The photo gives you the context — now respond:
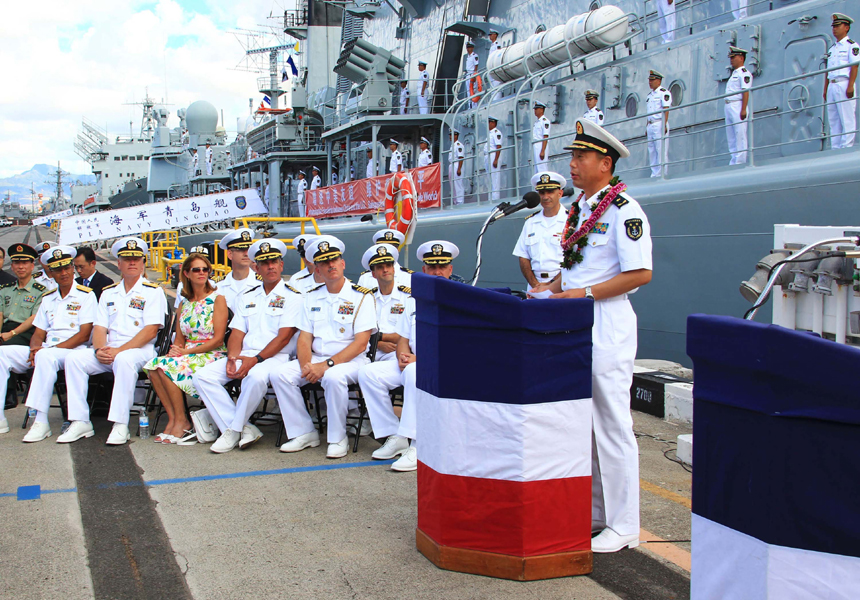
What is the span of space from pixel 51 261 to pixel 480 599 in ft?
15.6

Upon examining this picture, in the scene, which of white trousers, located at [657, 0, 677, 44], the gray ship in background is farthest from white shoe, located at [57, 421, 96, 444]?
white trousers, located at [657, 0, 677, 44]

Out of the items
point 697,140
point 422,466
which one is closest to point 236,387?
point 422,466

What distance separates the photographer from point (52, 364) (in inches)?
224

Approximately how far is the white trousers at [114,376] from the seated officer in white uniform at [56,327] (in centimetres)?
14

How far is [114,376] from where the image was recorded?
18.5 feet

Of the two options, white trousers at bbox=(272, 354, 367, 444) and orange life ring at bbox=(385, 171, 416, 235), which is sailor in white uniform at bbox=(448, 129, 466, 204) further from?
white trousers at bbox=(272, 354, 367, 444)

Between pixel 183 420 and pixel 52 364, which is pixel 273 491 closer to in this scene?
pixel 183 420

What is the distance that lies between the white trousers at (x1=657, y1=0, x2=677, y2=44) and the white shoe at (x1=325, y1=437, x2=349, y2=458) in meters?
7.69

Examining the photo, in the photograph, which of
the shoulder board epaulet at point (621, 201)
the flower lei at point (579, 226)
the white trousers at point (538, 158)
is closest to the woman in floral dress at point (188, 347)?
the flower lei at point (579, 226)

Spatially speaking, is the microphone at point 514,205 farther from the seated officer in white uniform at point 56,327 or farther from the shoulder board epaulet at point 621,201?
the seated officer in white uniform at point 56,327

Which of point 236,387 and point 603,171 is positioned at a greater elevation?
point 603,171

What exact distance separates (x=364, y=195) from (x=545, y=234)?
10212 mm

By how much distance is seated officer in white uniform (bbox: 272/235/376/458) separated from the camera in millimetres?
5039

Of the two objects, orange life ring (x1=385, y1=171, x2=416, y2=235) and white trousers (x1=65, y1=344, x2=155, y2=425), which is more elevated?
orange life ring (x1=385, y1=171, x2=416, y2=235)
